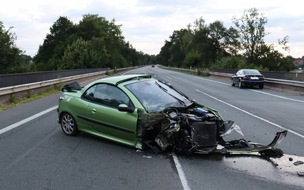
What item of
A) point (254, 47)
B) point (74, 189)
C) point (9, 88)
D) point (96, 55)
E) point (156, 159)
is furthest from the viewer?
point (254, 47)

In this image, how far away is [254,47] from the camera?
67188 mm

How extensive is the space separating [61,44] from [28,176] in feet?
290

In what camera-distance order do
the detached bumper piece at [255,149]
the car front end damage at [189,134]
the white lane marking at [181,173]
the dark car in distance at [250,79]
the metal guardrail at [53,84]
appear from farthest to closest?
the dark car in distance at [250,79], the metal guardrail at [53,84], the detached bumper piece at [255,149], the car front end damage at [189,134], the white lane marking at [181,173]

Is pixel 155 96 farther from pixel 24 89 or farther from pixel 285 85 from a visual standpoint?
pixel 285 85

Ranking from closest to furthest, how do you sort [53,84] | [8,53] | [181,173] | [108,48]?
1. [181,173]
2. [53,84]
3. [8,53]
4. [108,48]

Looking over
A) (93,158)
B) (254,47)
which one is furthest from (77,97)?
(254,47)

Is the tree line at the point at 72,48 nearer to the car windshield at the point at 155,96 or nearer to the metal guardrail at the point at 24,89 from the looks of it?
the metal guardrail at the point at 24,89

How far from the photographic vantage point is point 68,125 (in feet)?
29.1

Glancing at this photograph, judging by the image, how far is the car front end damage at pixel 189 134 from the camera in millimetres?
6746

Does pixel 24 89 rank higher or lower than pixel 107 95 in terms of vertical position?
lower

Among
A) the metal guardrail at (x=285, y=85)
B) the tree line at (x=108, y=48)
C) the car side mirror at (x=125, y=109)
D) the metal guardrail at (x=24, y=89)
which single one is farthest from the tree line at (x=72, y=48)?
the car side mirror at (x=125, y=109)

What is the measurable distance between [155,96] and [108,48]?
8889 cm

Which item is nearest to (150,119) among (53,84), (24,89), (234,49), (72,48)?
(24,89)

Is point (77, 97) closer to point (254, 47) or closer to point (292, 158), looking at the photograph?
point (292, 158)
